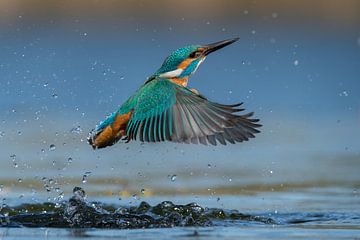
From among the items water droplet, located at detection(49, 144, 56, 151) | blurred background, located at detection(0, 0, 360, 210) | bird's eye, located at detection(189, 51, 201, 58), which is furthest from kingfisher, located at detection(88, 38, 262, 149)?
water droplet, located at detection(49, 144, 56, 151)

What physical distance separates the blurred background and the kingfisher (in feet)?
3.89

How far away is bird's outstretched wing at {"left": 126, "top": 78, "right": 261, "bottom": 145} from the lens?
8766mm

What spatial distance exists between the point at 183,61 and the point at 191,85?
6.58 metres

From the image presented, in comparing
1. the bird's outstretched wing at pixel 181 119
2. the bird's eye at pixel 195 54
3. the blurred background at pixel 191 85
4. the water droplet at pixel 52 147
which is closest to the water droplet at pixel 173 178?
the blurred background at pixel 191 85

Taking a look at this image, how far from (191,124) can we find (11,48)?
8.95 meters

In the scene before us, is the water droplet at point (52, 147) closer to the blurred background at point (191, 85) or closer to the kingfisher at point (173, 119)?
the blurred background at point (191, 85)

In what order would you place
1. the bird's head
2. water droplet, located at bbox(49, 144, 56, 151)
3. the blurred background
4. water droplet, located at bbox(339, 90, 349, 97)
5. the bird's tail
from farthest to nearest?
water droplet, located at bbox(339, 90, 349, 97)
water droplet, located at bbox(49, 144, 56, 151)
the blurred background
the bird's head
the bird's tail

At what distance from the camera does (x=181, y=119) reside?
348 inches

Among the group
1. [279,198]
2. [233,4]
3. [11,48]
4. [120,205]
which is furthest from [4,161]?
[233,4]

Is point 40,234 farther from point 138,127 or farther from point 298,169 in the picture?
point 298,169

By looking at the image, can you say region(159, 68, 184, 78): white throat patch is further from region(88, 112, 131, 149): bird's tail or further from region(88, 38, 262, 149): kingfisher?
region(88, 112, 131, 149): bird's tail

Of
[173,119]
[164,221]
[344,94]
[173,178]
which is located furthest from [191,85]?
[173,119]

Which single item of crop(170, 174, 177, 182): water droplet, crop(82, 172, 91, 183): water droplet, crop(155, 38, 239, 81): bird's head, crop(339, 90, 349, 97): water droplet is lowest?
crop(170, 174, 177, 182): water droplet

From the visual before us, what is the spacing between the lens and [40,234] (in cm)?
876
